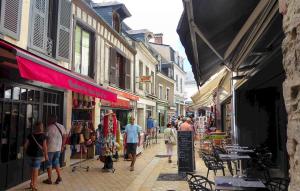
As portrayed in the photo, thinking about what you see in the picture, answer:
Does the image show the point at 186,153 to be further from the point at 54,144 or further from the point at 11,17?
the point at 11,17

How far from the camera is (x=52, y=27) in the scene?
9.59 m

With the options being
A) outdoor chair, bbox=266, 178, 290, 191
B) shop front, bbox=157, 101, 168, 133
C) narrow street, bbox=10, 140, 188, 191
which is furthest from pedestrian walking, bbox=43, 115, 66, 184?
shop front, bbox=157, 101, 168, 133

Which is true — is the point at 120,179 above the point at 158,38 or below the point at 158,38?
below

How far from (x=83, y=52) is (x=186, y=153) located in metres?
5.76

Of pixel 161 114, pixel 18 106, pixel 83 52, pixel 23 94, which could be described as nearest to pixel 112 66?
pixel 83 52

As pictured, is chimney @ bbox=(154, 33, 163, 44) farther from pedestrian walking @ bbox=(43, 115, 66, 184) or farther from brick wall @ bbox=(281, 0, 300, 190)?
brick wall @ bbox=(281, 0, 300, 190)

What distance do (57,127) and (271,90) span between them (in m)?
4.91

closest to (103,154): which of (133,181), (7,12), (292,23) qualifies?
(133,181)

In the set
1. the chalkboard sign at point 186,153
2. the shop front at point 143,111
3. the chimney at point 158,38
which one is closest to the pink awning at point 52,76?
the chalkboard sign at point 186,153

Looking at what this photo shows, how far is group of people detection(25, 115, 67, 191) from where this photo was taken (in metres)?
6.87

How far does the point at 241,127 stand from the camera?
8.38 metres

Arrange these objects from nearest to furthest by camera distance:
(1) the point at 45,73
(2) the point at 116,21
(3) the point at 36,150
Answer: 1. (1) the point at 45,73
2. (3) the point at 36,150
3. (2) the point at 116,21

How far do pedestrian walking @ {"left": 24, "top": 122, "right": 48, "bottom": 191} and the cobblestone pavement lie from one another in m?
0.51

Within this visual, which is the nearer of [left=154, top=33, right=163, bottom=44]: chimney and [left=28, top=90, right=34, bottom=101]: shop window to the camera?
[left=28, top=90, right=34, bottom=101]: shop window
